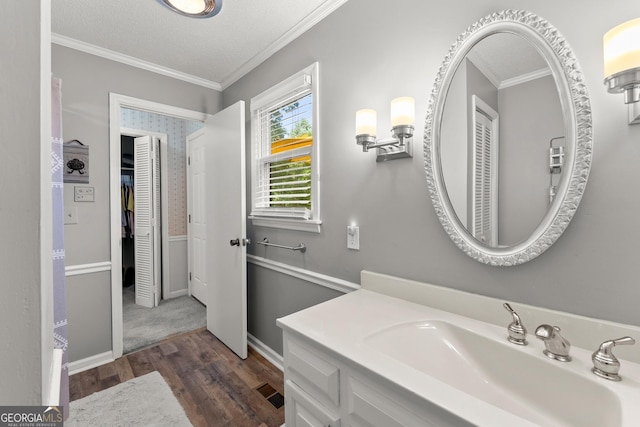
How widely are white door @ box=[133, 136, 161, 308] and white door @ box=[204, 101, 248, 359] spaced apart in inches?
48.7

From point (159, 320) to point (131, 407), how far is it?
1413mm

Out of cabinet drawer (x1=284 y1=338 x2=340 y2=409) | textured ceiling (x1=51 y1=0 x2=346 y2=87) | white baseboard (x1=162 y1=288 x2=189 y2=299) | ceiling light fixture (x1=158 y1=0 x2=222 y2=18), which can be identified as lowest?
white baseboard (x1=162 y1=288 x2=189 y2=299)

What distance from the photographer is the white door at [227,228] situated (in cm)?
229

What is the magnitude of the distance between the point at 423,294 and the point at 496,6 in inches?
47.0

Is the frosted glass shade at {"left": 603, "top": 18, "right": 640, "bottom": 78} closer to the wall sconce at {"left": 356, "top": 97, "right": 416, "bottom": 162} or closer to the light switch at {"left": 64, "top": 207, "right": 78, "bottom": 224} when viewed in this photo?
the wall sconce at {"left": 356, "top": 97, "right": 416, "bottom": 162}

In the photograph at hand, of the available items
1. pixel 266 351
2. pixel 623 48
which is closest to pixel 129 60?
pixel 266 351

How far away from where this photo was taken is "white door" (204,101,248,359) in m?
2.29

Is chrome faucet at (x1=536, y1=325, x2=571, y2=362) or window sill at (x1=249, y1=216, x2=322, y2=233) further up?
window sill at (x1=249, y1=216, x2=322, y2=233)

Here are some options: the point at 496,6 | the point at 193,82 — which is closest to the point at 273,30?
the point at 193,82

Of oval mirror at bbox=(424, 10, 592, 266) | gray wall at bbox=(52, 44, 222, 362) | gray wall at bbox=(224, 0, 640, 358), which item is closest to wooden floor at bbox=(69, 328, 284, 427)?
gray wall at bbox=(52, 44, 222, 362)

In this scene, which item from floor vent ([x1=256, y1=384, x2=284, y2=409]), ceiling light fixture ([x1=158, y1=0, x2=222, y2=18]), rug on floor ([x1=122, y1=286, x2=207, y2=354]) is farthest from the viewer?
rug on floor ([x1=122, y1=286, x2=207, y2=354])

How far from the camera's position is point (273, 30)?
202 centimetres

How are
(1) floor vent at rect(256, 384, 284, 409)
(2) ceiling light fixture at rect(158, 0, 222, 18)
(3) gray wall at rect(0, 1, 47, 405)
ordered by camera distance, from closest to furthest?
(3) gray wall at rect(0, 1, 47, 405)
(2) ceiling light fixture at rect(158, 0, 222, 18)
(1) floor vent at rect(256, 384, 284, 409)

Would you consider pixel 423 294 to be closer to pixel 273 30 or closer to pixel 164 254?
pixel 273 30
